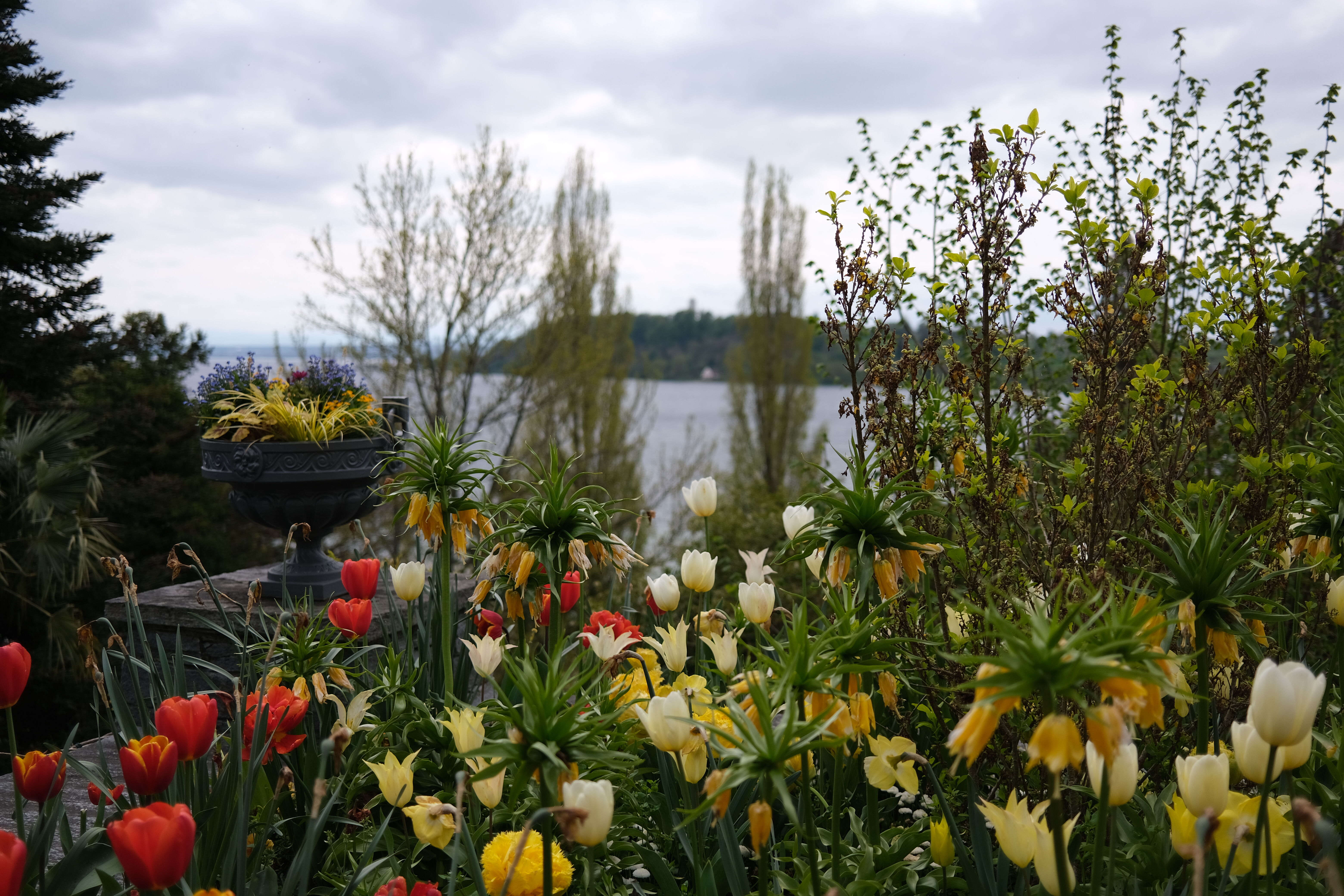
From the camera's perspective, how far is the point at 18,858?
3.61ft

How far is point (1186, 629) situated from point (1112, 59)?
3572mm

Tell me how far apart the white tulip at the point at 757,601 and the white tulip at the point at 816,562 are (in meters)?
0.11

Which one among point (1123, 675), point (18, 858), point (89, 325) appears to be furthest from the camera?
point (89, 325)

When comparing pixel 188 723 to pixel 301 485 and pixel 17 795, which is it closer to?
pixel 17 795

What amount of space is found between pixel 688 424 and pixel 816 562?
15.6m

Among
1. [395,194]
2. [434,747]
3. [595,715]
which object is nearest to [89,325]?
[395,194]

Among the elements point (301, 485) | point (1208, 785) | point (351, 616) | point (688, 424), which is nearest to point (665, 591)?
point (351, 616)

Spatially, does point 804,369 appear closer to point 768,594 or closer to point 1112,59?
point 1112,59

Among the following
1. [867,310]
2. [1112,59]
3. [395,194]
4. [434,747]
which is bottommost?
[434,747]

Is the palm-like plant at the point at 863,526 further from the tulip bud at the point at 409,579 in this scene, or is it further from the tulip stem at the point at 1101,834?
the tulip bud at the point at 409,579

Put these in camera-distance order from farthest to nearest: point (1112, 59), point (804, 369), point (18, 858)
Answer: point (804, 369)
point (1112, 59)
point (18, 858)

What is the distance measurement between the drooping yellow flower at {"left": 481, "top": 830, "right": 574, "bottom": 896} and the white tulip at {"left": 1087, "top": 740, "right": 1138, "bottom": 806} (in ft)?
2.64

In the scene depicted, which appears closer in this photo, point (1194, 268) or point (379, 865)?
point (379, 865)

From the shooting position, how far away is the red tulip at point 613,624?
2297mm
